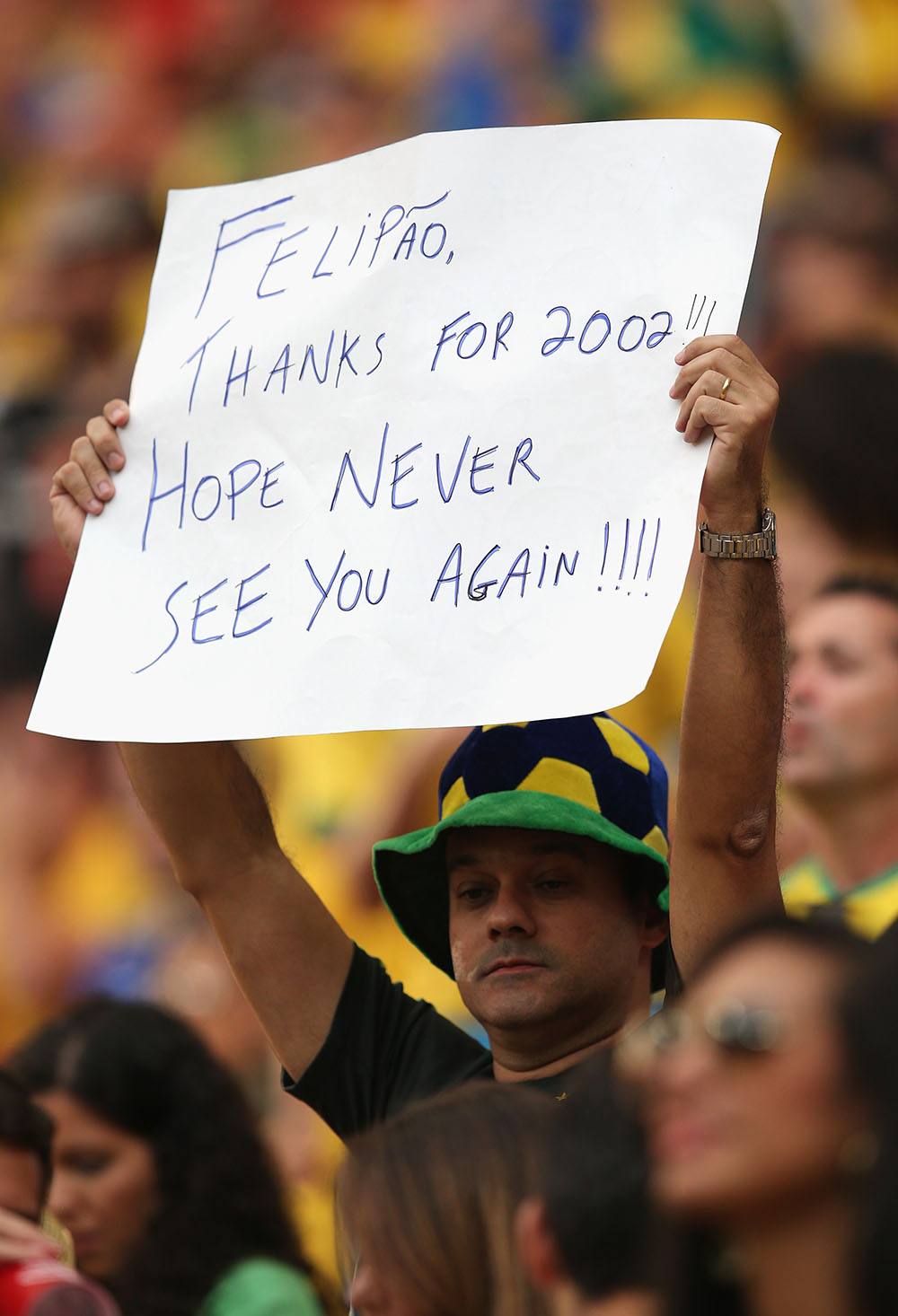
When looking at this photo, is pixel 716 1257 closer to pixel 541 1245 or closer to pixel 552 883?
pixel 541 1245

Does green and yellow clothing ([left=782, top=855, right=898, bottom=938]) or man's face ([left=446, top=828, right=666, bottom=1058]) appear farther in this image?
green and yellow clothing ([left=782, top=855, right=898, bottom=938])

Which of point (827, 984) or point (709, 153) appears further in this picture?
point (709, 153)

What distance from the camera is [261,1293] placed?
2619 mm

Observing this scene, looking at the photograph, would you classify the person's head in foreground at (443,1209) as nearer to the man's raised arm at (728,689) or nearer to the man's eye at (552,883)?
the man's raised arm at (728,689)

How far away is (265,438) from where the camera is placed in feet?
7.20

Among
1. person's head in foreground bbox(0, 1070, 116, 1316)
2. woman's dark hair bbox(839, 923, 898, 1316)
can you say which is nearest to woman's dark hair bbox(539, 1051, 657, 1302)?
woman's dark hair bbox(839, 923, 898, 1316)

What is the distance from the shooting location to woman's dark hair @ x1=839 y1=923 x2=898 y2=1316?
0.97 meters

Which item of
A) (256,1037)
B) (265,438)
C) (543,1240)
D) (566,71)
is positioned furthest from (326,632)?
(566,71)

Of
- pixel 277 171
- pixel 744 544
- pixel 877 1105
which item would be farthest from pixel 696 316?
pixel 277 171

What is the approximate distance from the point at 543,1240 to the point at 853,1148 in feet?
1.11

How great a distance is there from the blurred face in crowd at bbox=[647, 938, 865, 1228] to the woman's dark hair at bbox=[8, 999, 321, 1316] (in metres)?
1.78

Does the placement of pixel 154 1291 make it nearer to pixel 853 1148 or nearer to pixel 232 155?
pixel 853 1148

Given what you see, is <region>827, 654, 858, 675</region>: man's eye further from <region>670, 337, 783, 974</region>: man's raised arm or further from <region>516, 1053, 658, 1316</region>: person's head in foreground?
<region>516, 1053, 658, 1316</region>: person's head in foreground

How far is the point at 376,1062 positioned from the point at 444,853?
0.89ft
